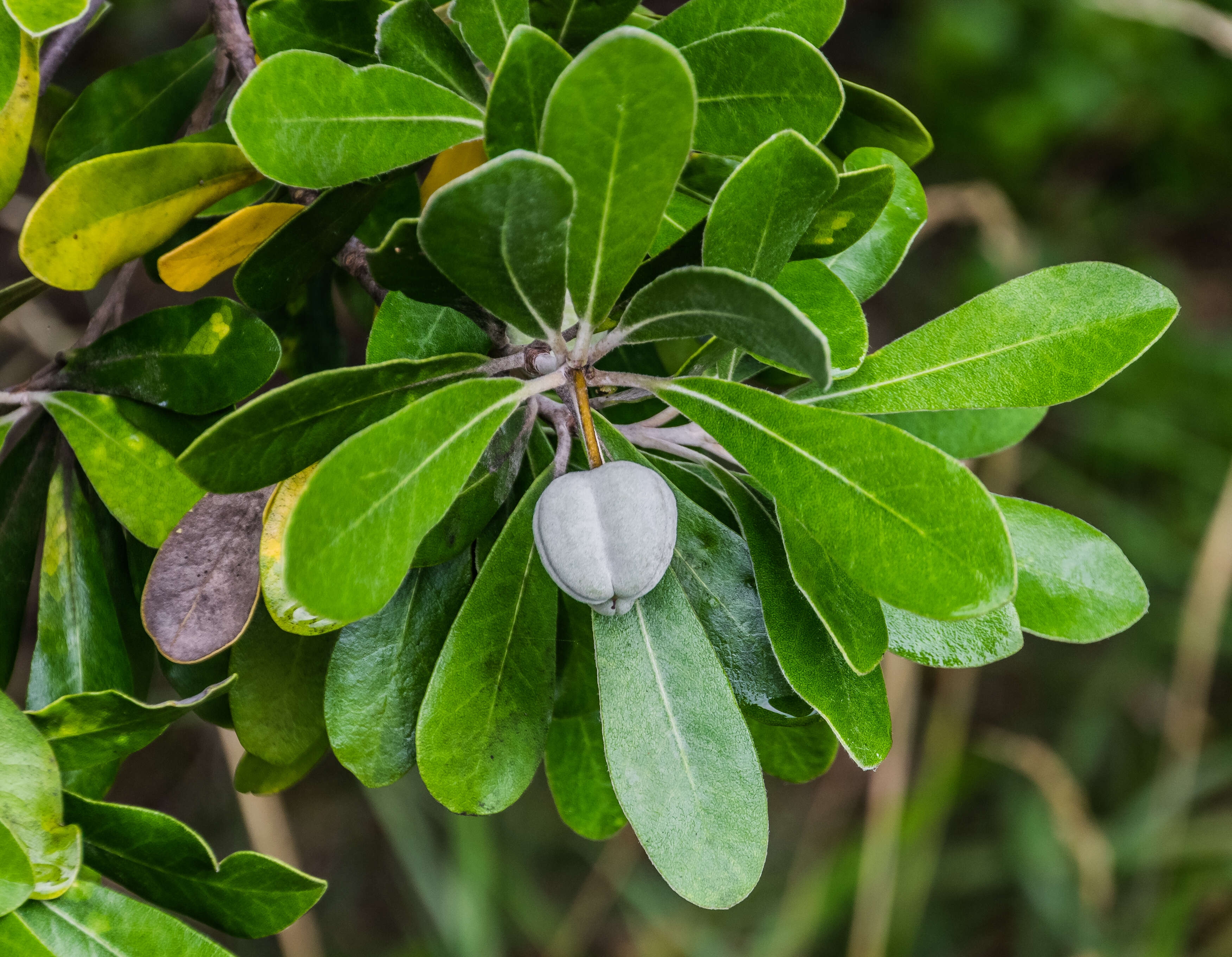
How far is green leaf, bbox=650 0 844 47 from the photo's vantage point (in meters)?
0.52

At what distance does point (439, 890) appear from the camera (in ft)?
6.69

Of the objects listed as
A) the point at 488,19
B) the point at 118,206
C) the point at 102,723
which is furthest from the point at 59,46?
the point at 102,723

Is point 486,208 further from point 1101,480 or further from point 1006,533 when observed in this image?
point 1101,480

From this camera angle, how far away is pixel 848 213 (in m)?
0.49

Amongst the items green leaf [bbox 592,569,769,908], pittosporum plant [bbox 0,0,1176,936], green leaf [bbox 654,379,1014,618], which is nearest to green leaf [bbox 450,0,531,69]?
pittosporum plant [bbox 0,0,1176,936]

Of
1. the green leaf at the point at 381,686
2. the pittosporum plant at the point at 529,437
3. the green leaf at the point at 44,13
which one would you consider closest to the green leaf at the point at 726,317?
the pittosporum plant at the point at 529,437

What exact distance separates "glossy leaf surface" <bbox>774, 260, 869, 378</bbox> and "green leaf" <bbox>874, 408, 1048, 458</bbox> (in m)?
0.27

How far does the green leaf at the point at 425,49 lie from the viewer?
504 millimetres

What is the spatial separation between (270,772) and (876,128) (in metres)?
0.61

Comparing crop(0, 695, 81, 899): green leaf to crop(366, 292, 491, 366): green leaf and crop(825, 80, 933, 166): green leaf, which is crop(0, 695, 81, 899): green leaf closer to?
crop(366, 292, 491, 366): green leaf

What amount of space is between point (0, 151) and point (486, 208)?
12.9 inches

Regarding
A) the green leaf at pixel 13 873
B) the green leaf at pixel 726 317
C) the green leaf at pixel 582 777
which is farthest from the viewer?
the green leaf at pixel 582 777

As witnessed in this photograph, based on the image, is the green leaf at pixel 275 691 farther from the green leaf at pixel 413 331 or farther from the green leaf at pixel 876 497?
the green leaf at pixel 876 497

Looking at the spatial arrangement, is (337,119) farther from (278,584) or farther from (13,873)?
(13,873)
